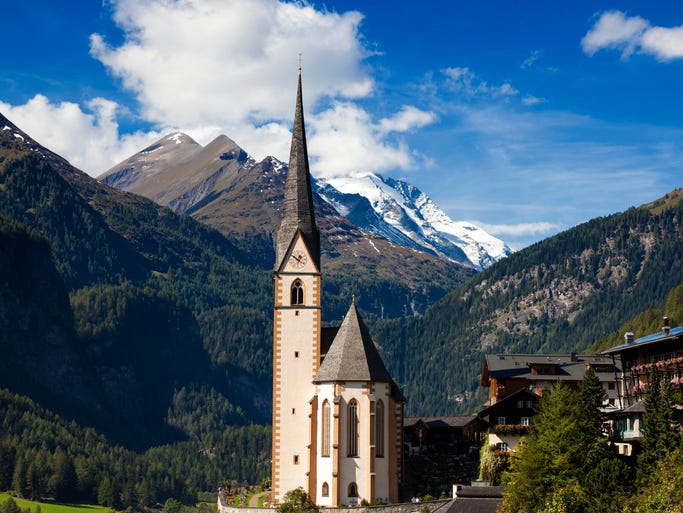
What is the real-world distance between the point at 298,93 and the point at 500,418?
43431 millimetres

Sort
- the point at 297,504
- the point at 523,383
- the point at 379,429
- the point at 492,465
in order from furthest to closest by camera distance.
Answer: the point at 523,383 → the point at 379,429 → the point at 492,465 → the point at 297,504

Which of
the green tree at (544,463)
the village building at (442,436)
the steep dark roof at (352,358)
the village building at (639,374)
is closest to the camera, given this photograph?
the green tree at (544,463)

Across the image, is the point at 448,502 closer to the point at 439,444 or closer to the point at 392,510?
the point at 392,510

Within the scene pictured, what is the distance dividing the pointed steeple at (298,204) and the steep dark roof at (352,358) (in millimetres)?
9986

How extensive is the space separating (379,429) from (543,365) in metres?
27.6

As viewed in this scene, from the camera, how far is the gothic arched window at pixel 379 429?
12125 centimetres

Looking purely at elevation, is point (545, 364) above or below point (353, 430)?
above

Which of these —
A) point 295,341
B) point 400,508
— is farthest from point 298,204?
point 400,508

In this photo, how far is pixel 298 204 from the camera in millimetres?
133250

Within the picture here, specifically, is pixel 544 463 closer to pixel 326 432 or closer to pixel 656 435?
pixel 656 435

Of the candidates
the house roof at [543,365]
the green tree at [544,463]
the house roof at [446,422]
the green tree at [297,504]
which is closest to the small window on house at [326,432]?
the green tree at [297,504]

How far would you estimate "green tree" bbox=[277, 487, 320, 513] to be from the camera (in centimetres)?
11494

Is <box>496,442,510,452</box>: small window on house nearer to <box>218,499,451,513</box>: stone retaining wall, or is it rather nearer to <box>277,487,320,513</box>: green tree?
<box>218,499,451,513</box>: stone retaining wall

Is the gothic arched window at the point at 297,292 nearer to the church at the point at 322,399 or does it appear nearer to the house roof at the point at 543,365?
the church at the point at 322,399
